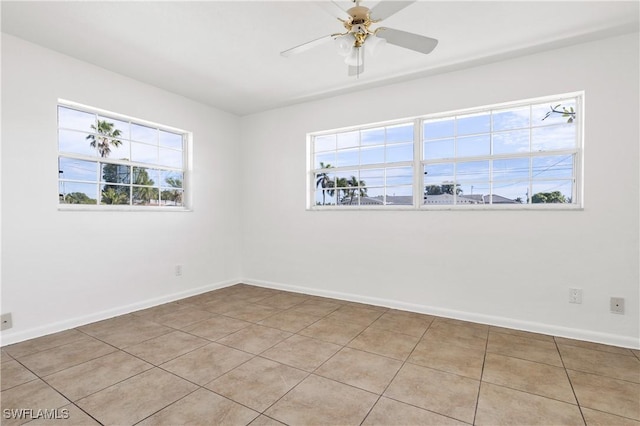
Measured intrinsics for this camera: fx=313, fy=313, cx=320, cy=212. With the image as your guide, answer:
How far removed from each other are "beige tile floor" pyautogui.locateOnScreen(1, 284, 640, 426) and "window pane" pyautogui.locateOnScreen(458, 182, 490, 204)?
1273mm

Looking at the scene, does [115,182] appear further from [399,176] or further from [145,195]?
[399,176]

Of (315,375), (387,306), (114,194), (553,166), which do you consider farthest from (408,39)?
(114,194)

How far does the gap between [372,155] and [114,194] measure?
3049 millimetres

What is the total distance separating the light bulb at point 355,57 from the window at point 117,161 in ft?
9.09

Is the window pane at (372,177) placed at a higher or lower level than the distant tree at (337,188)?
higher

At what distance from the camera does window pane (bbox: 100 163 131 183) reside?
11.2ft

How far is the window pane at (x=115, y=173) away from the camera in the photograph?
3410mm

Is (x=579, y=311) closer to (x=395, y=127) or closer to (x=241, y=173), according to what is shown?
(x=395, y=127)

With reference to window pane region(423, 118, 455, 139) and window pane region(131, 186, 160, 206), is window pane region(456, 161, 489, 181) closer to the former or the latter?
window pane region(423, 118, 455, 139)

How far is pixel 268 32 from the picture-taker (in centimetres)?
262

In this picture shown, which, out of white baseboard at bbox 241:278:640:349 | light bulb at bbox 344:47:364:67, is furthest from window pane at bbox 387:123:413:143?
white baseboard at bbox 241:278:640:349

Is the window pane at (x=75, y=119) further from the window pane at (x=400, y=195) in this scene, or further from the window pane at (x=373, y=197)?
the window pane at (x=400, y=195)

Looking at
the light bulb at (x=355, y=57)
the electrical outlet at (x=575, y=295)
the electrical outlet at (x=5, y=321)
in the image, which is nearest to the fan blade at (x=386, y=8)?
the light bulb at (x=355, y=57)

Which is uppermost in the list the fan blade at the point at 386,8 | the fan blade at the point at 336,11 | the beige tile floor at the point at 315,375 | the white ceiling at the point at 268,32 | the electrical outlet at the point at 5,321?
the white ceiling at the point at 268,32
